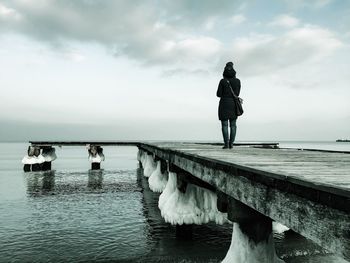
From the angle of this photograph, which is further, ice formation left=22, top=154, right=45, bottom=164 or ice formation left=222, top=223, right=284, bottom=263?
ice formation left=22, top=154, right=45, bottom=164

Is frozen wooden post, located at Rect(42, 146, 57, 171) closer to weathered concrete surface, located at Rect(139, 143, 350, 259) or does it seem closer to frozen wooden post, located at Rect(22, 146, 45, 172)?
frozen wooden post, located at Rect(22, 146, 45, 172)

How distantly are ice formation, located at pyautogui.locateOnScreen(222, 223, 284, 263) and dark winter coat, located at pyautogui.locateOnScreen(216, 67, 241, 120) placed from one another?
5165mm

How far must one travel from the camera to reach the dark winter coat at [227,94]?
880 cm

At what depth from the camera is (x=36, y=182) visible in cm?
1972

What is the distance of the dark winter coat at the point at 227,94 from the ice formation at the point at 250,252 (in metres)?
5.16

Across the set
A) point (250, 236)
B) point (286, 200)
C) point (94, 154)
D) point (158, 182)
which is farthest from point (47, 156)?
point (286, 200)

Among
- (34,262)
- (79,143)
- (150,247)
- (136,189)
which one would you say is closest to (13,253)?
(34,262)

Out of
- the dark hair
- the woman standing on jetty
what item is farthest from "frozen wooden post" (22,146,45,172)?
the dark hair

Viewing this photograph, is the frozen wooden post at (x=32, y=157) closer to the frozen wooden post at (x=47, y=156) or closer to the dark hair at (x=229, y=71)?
the frozen wooden post at (x=47, y=156)

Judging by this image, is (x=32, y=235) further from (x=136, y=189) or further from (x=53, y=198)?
(x=136, y=189)

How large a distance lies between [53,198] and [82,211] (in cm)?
338

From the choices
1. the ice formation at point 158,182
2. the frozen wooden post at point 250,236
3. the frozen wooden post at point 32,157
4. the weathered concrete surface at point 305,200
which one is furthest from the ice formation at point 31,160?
the weathered concrete surface at point 305,200

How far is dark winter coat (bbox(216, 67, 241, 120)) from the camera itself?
880 cm

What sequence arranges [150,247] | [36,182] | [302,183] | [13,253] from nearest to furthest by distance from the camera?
[302,183] → [13,253] → [150,247] → [36,182]
